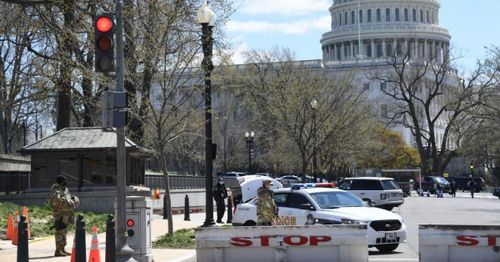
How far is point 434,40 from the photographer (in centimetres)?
16375

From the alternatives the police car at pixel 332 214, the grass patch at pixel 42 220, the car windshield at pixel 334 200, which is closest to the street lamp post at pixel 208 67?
the police car at pixel 332 214

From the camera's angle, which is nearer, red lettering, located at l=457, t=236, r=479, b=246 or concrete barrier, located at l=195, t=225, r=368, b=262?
red lettering, located at l=457, t=236, r=479, b=246

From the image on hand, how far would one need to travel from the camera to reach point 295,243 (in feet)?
51.9

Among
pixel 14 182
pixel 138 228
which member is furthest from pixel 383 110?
pixel 138 228

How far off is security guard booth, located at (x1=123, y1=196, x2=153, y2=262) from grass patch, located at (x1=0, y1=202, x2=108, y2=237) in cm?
785

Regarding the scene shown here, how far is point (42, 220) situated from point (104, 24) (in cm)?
1524

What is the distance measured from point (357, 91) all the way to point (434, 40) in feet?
329

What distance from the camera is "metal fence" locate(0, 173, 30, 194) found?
117 ft

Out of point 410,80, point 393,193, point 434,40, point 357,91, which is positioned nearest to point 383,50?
point 434,40

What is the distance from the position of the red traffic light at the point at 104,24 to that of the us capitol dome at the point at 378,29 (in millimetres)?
146849

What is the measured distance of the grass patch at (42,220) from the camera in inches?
974

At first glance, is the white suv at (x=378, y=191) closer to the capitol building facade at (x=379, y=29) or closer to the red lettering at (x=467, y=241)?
the red lettering at (x=467, y=241)

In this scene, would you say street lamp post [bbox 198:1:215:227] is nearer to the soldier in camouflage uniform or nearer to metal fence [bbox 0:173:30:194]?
the soldier in camouflage uniform

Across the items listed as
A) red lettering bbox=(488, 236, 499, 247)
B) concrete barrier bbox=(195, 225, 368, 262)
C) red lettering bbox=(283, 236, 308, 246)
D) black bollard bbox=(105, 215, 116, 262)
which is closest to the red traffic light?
black bollard bbox=(105, 215, 116, 262)
